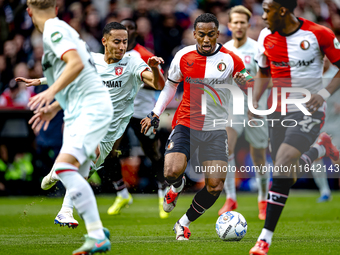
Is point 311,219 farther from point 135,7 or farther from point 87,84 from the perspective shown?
point 135,7

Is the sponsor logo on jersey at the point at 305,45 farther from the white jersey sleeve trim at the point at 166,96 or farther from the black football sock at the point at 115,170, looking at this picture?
the black football sock at the point at 115,170

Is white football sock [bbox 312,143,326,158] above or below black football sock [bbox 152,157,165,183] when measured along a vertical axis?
above

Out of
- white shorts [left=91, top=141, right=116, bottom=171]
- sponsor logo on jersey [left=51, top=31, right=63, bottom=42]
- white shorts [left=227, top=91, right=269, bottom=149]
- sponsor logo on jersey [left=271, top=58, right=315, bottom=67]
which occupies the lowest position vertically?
white shorts [left=227, top=91, right=269, bottom=149]

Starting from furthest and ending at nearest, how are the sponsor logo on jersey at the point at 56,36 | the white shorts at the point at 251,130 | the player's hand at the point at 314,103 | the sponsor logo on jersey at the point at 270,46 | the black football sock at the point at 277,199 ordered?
the white shorts at the point at 251,130
the sponsor logo on jersey at the point at 270,46
the player's hand at the point at 314,103
the black football sock at the point at 277,199
the sponsor logo on jersey at the point at 56,36

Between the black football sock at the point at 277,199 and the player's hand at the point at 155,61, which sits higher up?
the player's hand at the point at 155,61

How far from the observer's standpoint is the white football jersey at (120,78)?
7.52 meters

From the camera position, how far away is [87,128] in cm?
480

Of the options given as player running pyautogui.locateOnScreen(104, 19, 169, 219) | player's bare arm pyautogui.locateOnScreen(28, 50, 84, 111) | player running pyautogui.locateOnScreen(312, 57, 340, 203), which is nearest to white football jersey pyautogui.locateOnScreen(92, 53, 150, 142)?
player running pyautogui.locateOnScreen(104, 19, 169, 219)

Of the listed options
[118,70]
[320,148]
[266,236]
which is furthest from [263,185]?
[266,236]

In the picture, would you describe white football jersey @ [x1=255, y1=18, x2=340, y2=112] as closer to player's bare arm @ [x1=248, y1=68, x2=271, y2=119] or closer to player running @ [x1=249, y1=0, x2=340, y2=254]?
player running @ [x1=249, y1=0, x2=340, y2=254]

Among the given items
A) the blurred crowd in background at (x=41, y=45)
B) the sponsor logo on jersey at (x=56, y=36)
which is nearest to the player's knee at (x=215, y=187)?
the sponsor logo on jersey at (x=56, y=36)

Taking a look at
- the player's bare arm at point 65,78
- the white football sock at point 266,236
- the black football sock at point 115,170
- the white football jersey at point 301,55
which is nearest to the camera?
the player's bare arm at point 65,78

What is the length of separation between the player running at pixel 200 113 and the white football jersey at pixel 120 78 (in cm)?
81

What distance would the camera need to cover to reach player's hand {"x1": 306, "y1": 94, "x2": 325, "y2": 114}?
5848 millimetres
